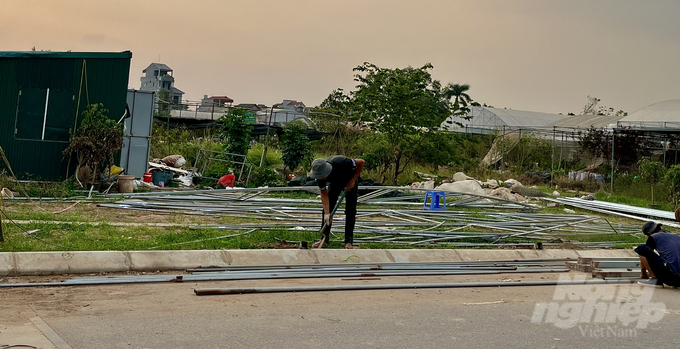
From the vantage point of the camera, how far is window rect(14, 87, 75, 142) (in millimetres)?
16312

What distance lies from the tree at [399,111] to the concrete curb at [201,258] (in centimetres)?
1203

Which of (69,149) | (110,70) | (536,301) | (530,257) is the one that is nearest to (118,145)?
(69,149)

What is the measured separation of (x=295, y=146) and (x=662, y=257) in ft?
48.2

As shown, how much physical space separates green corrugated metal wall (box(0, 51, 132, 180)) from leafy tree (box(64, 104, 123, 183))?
0.53 m

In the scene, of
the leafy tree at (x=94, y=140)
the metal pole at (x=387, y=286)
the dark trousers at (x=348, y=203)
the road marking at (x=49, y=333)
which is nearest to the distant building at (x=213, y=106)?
the leafy tree at (x=94, y=140)

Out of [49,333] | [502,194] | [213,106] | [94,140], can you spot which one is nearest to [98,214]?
[94,140]

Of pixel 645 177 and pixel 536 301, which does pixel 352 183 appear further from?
pixel 645 177

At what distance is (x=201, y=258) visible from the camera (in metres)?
9.11

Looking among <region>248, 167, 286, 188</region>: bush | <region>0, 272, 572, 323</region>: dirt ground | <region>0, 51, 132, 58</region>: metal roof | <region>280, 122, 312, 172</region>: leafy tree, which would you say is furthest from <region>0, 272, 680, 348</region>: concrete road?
<region>280, 122, 312, 172</region>: leafy tree

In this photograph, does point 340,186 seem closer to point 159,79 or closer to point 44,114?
point 44,114

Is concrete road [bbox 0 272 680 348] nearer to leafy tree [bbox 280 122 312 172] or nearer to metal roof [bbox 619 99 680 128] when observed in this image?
leafy tree [bbox 280 122 312 172]

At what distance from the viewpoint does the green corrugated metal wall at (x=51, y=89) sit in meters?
16.2

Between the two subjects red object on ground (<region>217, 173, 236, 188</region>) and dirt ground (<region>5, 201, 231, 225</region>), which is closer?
dirt ground (<region>5, 201, 231, 225</region>)

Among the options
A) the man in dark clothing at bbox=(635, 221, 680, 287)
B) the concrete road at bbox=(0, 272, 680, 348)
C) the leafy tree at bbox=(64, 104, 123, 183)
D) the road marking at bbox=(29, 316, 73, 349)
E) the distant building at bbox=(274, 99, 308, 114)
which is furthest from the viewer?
the distant building at bbox=(274, 99, 308, 114)
